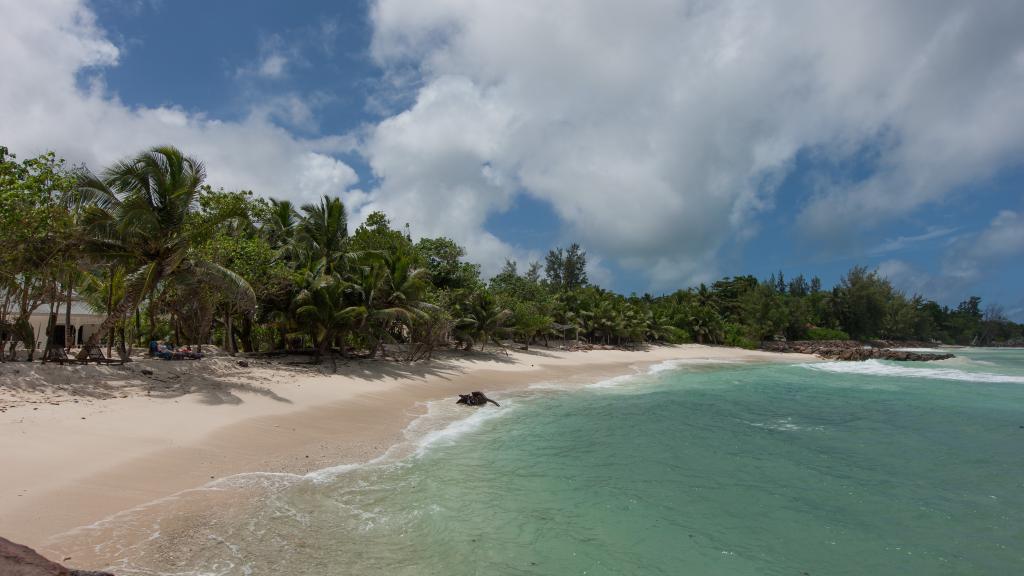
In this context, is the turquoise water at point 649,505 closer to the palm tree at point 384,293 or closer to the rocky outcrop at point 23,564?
the rocky outcrop at point 23,564

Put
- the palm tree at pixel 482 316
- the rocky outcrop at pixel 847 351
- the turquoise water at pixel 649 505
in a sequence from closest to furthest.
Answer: the turquoise water at pixel 649 505 → the palm tree at pixel 482 316 → the rocky outcrop at pixel 847 351

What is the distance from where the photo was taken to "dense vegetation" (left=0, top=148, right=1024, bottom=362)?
12148 mm

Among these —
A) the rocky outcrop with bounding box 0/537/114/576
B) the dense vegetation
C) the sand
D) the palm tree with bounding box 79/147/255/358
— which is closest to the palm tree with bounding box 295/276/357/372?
the dense vegetation

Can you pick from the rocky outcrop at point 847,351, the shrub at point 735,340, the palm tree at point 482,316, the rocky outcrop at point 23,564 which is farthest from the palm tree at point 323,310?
the shrub at point 735,340

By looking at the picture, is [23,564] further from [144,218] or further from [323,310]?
[323,310]

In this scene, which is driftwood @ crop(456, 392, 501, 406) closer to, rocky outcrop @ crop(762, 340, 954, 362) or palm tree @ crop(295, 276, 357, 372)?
palm tree @ crop(295, 276, 357, 372)

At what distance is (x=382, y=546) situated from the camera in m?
5.61

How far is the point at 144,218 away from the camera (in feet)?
40.9

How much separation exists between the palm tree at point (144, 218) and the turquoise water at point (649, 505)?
846 cm

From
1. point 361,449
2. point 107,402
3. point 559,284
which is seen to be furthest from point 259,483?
point 559,284

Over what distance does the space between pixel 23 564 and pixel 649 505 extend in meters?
6.75

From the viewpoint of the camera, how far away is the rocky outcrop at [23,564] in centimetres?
298

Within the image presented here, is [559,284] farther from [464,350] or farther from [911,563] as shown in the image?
[911,563]

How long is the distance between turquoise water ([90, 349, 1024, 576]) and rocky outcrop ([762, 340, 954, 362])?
43.3 metres
